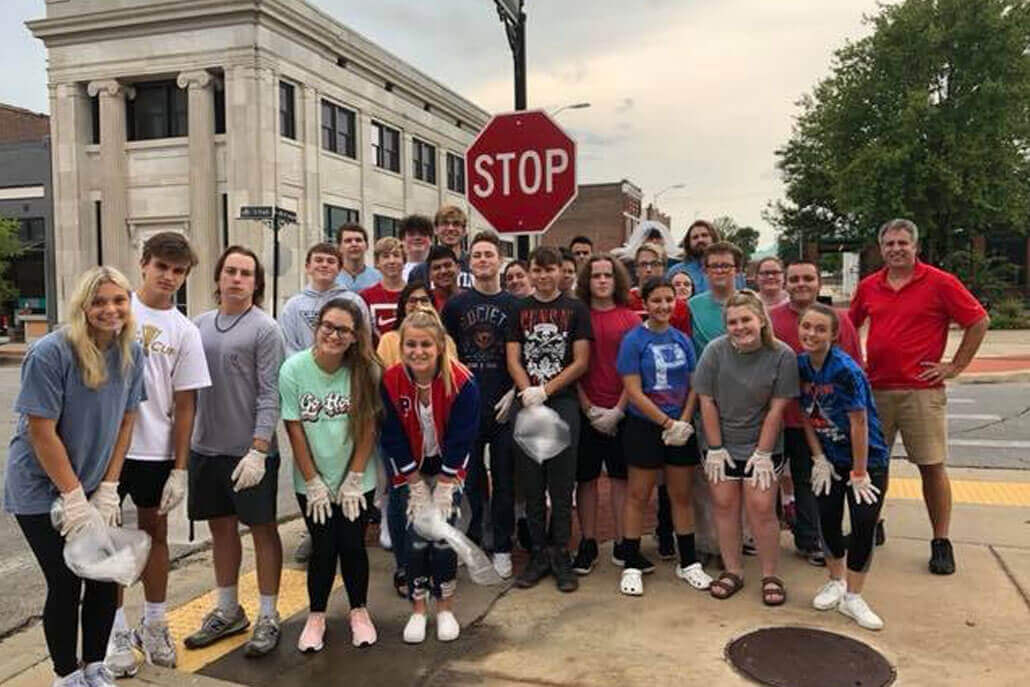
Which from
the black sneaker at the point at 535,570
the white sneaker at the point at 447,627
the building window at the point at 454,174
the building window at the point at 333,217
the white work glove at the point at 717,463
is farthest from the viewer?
the building window at the point at 454,174

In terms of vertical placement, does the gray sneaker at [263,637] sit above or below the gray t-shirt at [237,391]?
below

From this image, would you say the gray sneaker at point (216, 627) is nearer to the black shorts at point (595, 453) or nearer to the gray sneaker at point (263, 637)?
the gray sneaker at point (263, 637)

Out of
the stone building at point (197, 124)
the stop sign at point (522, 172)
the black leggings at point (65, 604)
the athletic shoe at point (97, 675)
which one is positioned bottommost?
the athletic shoe at point (97, 675)

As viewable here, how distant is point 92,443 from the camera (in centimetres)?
331

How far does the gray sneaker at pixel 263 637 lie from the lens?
3.86 m

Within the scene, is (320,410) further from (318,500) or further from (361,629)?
(361,629)

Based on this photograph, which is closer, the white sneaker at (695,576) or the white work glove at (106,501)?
the white work glove at (106,501)

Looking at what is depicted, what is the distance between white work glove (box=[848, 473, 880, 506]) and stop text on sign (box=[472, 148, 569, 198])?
303 cm

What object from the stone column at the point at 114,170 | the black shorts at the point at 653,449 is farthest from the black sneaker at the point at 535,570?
the stone column at the point at 114,170

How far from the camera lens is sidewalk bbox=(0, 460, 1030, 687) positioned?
364cm

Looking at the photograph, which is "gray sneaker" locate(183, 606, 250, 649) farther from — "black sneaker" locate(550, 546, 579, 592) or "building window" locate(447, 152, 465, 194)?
"building window" locate(447, 152, 465, 194)

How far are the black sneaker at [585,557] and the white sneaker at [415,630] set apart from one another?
3.87ft

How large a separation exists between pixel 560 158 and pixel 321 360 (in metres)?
2.84

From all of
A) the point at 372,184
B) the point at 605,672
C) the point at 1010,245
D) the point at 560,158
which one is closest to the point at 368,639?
the point at 605,672
